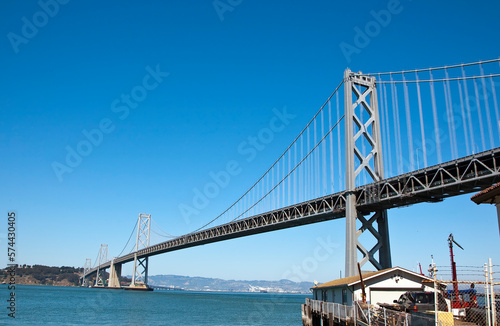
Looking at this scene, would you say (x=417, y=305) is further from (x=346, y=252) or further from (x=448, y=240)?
(x=346, y=252)

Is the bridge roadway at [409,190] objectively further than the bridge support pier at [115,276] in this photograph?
No

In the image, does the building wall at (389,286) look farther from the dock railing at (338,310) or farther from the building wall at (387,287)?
the dock railing at (338,310)

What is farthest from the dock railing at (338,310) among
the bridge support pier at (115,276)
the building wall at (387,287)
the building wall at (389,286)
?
the bridge support pier at (115,276)

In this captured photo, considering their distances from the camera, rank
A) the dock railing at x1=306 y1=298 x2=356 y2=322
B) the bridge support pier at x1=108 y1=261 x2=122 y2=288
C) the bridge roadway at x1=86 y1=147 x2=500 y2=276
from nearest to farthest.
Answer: the dock railing at x1=306 y1=298 x2=356 y2=322
the bridge roadway at x1=86 y1=147 x2=500 y2=276
the bridge support pier at x1=108 y1=261 x2=122 y2=288

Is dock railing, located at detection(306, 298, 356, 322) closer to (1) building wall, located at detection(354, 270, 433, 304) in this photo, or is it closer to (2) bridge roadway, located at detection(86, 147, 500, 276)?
(1) building wall, located at detection(354, 270, 433, 304)

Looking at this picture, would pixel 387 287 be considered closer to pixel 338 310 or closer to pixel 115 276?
pixel 338 310

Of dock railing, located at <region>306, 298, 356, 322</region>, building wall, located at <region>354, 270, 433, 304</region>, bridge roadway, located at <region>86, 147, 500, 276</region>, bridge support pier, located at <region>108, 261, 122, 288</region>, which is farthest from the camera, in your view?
bridge support pier, located at <region>108, 261, 122, 288</region>

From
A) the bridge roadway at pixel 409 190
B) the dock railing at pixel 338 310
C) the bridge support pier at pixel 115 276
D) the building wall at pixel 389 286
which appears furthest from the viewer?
the bridge support pier at pixel 115 276

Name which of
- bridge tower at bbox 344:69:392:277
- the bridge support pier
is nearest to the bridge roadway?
bridge tower at bbox 344:69:392:277

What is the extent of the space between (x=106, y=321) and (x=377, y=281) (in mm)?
29386

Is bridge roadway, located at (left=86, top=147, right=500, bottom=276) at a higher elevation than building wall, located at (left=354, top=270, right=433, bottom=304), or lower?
higher

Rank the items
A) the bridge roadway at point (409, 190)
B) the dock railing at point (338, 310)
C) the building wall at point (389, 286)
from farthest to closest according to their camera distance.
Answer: the bridge roadway at point (409, 190)
the building wall at point (389, 286)
the dock railing at point (338, 310)

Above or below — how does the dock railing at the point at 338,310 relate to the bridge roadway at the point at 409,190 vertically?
below

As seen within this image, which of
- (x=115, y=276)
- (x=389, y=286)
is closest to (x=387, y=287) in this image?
(x=389, y=286)
